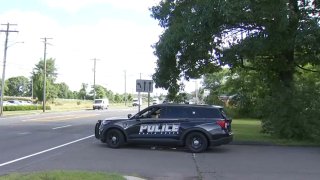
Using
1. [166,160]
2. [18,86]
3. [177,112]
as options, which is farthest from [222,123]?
[18,86]

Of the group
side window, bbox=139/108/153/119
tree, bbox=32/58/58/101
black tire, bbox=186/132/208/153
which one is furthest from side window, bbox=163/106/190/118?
tree, bbox=32/58/58/101

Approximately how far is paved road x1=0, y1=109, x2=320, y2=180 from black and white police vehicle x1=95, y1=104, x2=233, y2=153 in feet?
1.23

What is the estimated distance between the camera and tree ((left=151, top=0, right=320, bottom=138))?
61.4 feet

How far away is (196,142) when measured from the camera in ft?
56.0

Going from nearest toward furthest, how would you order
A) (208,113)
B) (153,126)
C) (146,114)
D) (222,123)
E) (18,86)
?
(222,123) → (208,113) → (153,126) → (146,114) → (18,86)

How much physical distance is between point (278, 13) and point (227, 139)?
514 centimetres

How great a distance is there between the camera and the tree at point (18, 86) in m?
178

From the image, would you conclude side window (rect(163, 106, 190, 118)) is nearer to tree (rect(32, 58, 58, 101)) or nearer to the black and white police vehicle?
the black and white police vehicle

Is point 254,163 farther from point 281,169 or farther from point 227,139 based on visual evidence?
point 227,139

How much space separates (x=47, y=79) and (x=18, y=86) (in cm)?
8804

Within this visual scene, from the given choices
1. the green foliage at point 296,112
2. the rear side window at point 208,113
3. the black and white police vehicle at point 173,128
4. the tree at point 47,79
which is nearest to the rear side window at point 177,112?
the black and white police vehicle at point 173,128

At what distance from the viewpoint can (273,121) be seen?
71.7 ft

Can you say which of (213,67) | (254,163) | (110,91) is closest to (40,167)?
(254,163)

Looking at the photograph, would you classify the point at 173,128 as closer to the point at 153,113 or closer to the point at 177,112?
the point at 177,112
